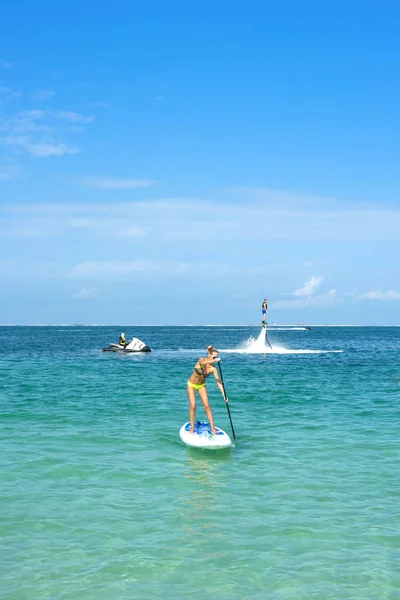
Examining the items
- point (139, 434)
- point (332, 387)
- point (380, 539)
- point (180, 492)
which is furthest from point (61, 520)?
point (332, 387)

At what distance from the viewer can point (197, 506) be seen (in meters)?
12.9

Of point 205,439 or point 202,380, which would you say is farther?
point 202,380

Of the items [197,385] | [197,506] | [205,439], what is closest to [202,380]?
[197,385]

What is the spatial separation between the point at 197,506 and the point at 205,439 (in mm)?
5483

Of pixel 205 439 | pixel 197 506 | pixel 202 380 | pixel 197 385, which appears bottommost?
pixel 197 506

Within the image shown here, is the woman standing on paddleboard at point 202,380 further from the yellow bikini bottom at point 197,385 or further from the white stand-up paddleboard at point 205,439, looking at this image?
the white stand-up paddleboard at point 205,439

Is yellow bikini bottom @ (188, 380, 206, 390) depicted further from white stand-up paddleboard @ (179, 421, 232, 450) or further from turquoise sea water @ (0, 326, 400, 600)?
turquoise sea water @ (0, 326, 400, 600)

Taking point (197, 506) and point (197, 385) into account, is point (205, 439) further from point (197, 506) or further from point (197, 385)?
point (197, 506)

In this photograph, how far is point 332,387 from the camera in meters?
36.8

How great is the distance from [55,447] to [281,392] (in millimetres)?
17897

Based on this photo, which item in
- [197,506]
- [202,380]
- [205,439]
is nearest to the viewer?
[197,506]

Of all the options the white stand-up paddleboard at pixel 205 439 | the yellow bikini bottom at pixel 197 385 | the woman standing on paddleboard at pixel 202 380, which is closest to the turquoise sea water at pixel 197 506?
the white stand-up paddleboard at pixel 205 439

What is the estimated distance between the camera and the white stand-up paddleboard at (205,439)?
59.8ft

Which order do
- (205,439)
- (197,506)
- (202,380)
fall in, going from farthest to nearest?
(202,380) → (205,439) → (197,506)
